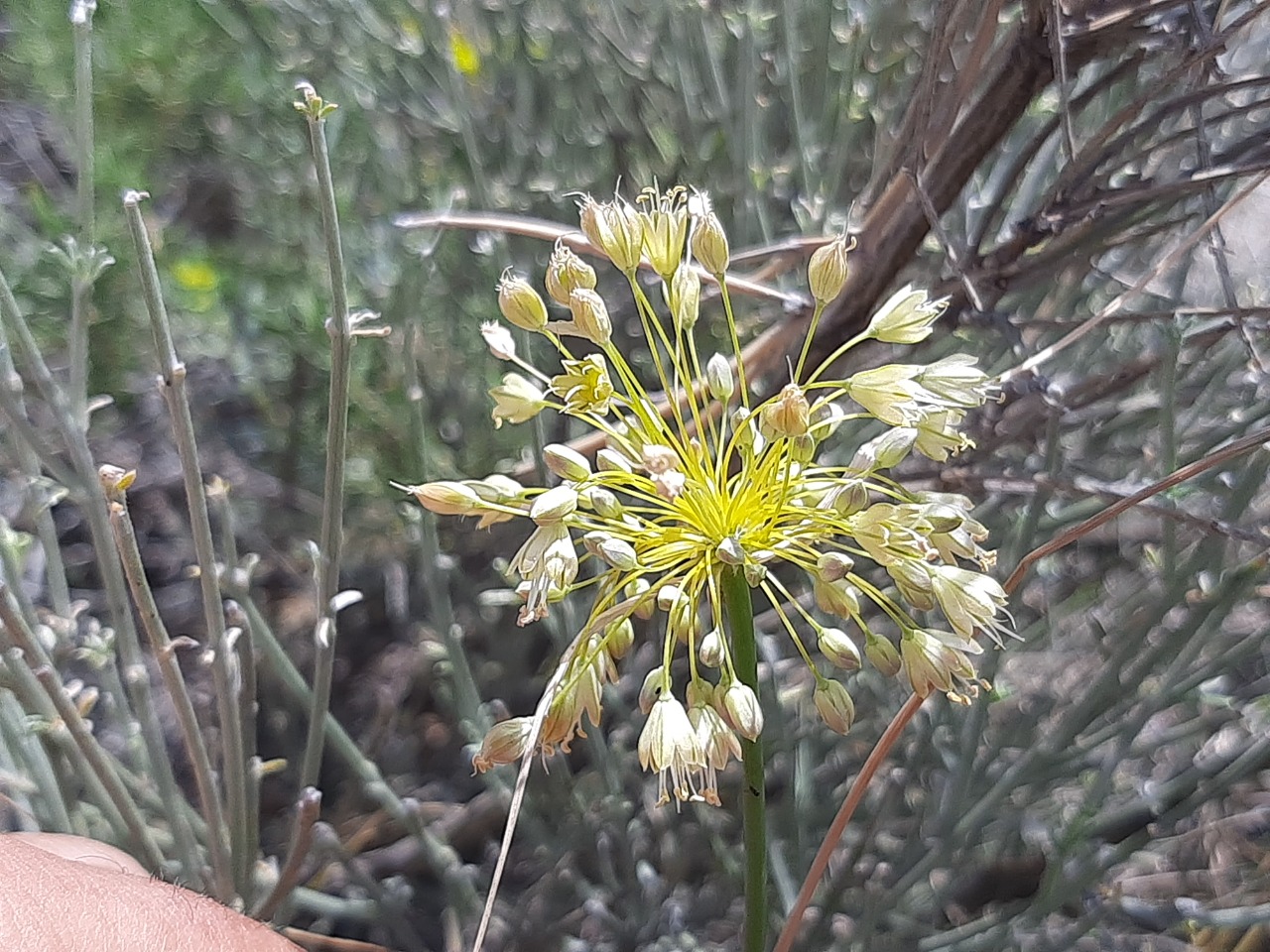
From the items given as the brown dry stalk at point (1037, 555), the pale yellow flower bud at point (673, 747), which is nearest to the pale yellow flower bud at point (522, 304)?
the pale yellow flower bud at point (673, 747)

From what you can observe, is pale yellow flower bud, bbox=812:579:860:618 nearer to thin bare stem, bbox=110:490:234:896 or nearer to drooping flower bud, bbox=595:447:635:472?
drooping flower bud, bbox=595:447:635:472

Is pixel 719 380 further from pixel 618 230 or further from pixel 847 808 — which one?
pixel 847 808

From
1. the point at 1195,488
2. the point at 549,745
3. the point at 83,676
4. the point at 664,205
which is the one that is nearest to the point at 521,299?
the point at 664,205

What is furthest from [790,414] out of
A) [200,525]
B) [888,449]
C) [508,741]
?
[200,525]

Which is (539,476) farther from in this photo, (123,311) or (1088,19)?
(123,311)

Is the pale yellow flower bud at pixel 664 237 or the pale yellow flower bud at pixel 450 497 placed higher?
the pale yellow flower bud at pixel 664 237

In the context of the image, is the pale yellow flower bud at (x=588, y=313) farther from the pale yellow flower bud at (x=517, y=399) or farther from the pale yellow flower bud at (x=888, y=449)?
the pale yellow flower bud at (x=888, y=449)
